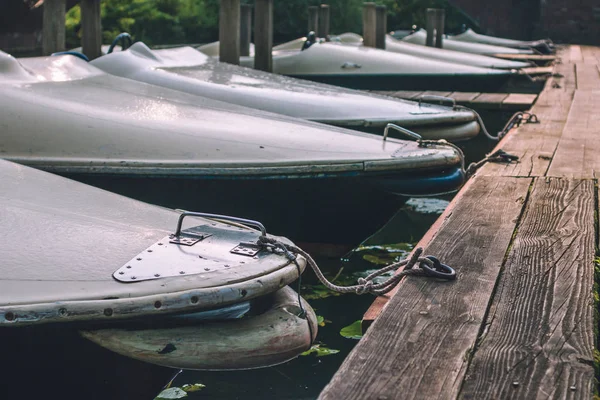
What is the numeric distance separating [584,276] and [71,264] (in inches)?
61.7

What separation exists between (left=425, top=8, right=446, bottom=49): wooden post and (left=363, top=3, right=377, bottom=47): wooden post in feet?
13.7

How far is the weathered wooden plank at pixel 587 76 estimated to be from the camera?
9508 mm

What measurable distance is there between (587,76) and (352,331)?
7.68m

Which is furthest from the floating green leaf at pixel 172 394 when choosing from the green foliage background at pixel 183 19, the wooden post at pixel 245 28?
the green foliage background at pixel 183 19

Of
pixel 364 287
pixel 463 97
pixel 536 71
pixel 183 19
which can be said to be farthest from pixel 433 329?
pixel 183 19

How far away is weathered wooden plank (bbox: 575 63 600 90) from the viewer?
9508 millimetres

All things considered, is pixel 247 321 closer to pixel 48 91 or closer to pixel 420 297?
pixel 420 297

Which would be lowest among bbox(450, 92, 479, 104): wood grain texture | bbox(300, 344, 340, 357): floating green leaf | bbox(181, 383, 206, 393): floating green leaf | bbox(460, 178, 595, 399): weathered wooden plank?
bbox(181, 383, 206, 393): floating green leaf

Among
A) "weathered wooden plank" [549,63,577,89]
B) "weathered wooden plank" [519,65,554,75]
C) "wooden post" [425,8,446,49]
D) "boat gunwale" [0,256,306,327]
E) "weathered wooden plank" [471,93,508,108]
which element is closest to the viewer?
"boat gunwale" [0,256,306,327]

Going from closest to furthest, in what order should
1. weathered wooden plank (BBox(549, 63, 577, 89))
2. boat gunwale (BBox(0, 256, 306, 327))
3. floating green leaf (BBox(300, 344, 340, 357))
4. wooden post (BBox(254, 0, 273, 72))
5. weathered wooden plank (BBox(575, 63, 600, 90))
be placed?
boat gunwale (BBox(0, 256, 306, 327)) → floating green leaf (BBox(300, 344, 340, 357)) → wooden post (BBox(254, 0, 273, 72)) → weathered wooden plank (BBox(575, 63, 600, 90)) → weathered wooden plank (BBox(549, 63, 577, 89))

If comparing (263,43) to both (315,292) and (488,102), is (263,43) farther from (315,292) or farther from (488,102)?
(315,292)

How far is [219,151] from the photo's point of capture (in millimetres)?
4504

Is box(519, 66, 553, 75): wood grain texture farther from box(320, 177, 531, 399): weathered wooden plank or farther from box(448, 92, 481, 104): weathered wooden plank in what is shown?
box(320, 177, 531, 399): weathered wooden plank

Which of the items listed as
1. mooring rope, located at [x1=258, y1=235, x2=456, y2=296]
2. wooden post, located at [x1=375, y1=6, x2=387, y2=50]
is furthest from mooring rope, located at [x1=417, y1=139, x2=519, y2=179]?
wooden post, located at [x1=375, y1=6, x2=387, y2=50]
